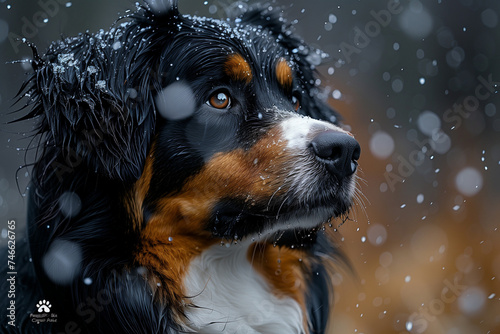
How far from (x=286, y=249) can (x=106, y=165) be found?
1.01 metres

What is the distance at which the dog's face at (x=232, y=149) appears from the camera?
2092mm

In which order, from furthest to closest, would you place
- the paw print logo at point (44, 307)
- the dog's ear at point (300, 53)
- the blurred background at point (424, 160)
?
the blurred background at point (424, 160), the dog's ear at point (300, 53), the paw print logo at point (44, 307)

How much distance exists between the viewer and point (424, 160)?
16.1ft

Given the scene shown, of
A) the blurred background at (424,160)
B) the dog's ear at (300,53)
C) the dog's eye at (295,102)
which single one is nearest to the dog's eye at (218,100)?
the dog's eye at (295,102)

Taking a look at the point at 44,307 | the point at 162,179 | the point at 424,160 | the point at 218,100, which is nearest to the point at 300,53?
the point at 218,100

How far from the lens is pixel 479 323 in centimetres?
462

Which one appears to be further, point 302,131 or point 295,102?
point 295,102

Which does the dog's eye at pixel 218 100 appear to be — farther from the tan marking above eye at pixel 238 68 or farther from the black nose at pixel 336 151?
the black nose at pixel 336 151

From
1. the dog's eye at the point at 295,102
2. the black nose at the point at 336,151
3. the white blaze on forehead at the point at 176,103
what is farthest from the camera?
the dog's eye at the point at 295,102

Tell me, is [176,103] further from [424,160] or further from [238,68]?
[424,160]

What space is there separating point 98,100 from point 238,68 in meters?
0.65

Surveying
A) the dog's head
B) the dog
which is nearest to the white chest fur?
the dog

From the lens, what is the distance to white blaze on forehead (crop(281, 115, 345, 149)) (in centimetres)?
205

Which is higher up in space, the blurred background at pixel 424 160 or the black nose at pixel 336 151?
the black nose at pixel 336 151
